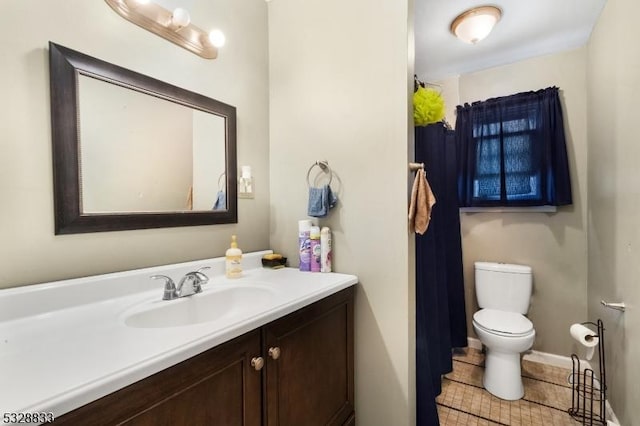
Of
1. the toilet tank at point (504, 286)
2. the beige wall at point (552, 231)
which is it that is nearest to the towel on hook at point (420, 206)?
the toilet tank at point (504, 286)

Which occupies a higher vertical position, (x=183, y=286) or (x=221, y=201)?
(x=221, y=201)

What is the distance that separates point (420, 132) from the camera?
1.87 m

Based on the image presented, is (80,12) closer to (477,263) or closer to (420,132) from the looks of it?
(420,132)

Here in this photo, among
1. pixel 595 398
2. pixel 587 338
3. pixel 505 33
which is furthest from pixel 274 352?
pixel 505 33

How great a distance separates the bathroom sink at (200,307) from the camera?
1.00m

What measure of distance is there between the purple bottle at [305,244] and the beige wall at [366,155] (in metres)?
0.12

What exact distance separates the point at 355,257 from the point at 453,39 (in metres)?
1.86

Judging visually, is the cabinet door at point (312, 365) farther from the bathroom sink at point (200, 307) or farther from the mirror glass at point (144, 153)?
the mirror glass at point (144, 153)

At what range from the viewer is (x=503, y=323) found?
6.72 feet

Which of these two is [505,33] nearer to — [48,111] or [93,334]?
[48,111]

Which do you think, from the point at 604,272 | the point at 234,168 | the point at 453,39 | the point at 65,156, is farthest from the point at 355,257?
the point at 453,39

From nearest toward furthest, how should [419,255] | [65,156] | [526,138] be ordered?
[65,156]
[419,255]
[526,138]

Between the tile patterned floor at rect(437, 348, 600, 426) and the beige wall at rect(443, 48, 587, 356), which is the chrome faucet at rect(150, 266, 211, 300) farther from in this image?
the beige wall at rect(443, 48, 587, 356)

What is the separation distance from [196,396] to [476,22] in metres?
2.42
